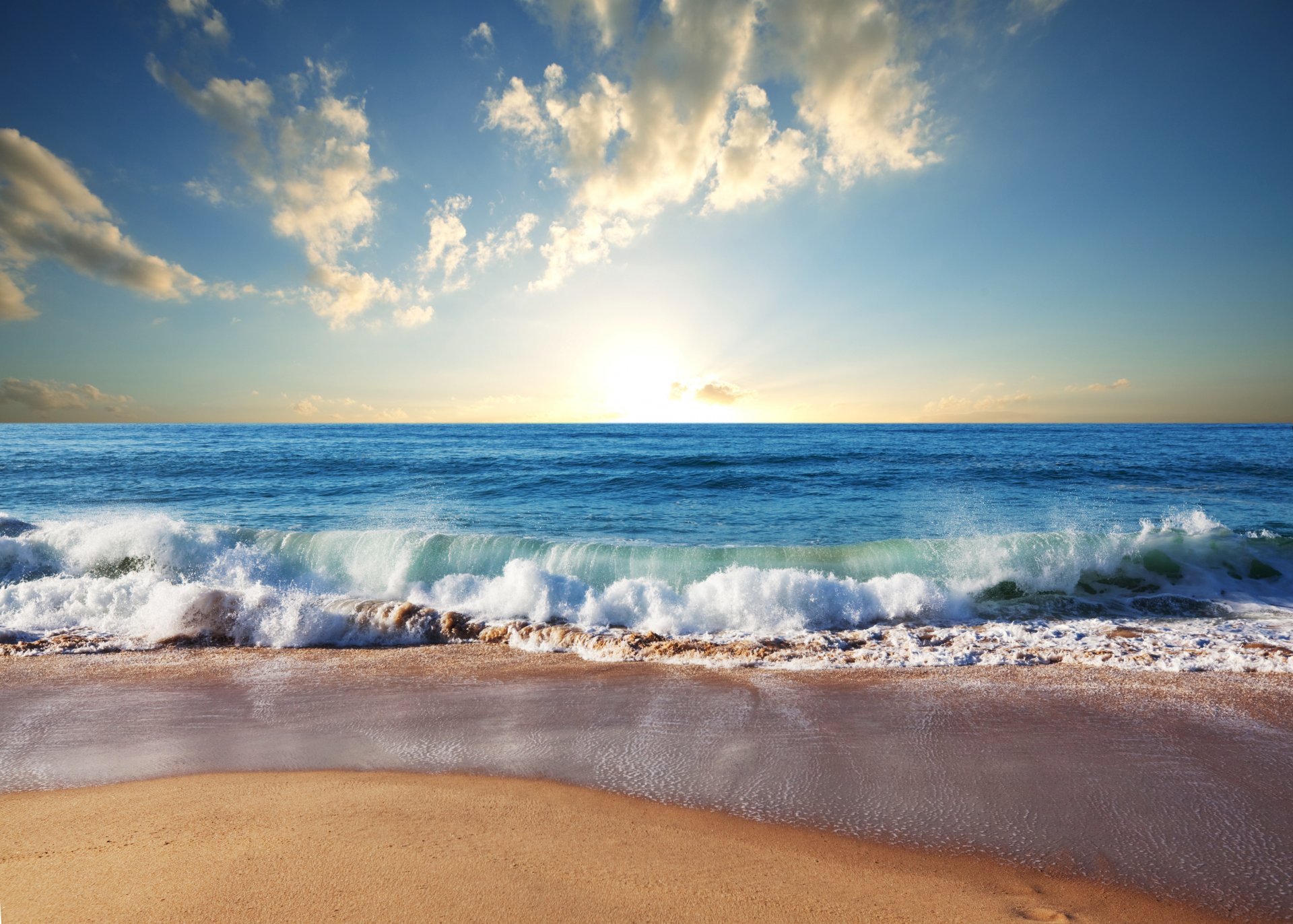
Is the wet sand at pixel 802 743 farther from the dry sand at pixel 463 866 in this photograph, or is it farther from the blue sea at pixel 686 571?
the blue sea at pixel 686 571

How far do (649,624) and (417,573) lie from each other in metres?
4.68

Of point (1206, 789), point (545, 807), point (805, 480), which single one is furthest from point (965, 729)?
point (805, 480)

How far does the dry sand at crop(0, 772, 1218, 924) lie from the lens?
2674 mm

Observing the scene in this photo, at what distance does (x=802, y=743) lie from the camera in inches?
168

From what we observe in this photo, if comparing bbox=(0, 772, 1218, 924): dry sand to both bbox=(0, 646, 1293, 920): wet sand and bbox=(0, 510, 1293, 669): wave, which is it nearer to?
bbox=(0, 646, 1293, 920): wet sand

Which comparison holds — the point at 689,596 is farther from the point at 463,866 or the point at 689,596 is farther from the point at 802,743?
the point at 463,866

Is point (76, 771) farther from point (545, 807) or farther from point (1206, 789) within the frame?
point (1206, 789)

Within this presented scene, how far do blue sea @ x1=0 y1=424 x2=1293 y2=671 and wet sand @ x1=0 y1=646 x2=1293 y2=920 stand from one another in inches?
30.4

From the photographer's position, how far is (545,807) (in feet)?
11.5

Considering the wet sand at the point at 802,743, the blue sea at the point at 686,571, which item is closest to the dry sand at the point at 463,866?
the wet sand at the point at 802,743

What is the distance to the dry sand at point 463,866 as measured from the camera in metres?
2.67

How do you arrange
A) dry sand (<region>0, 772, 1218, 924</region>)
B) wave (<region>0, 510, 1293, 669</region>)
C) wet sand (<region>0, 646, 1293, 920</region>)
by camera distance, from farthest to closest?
wave (<region>0, 510, 1293, 669</region>) → wet sand (<region>0, 646, 1293, 920</region>) → dry sand (<region>0, 772, 1218, 924</region>)

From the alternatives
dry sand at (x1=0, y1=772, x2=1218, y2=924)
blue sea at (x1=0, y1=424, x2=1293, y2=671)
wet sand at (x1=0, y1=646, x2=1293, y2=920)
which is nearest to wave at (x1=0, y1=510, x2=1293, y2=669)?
blue sea at (x1=0, y1=424, x2=1293, y2=671)

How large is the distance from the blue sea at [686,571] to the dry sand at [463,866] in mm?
2914
